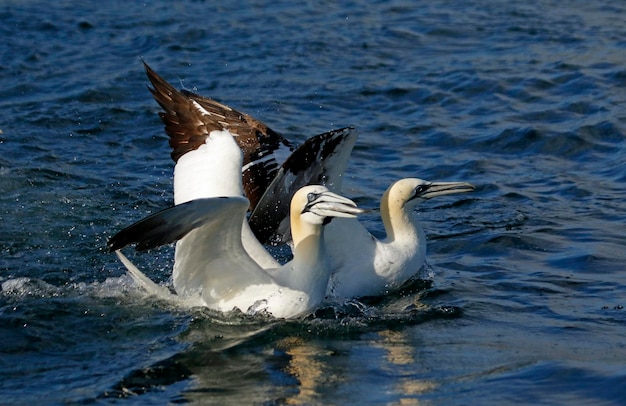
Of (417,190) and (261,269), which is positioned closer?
(261,269)

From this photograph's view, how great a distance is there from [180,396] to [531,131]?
22.9 feet

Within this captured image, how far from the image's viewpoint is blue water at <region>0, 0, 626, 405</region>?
6.30 meters

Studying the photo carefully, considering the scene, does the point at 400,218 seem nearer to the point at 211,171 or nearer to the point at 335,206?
the point at 335,206

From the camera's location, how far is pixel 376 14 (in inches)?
668

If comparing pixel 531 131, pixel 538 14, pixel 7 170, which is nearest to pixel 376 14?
pixel 538 14

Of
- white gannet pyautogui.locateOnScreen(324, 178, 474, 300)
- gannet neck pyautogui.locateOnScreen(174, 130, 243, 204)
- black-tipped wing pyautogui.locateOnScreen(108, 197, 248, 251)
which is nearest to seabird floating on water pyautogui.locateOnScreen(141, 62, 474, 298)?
white gannet pyautogui.locateOnScreen(324, 178, 474, 300)

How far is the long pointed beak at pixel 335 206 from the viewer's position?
7094mm

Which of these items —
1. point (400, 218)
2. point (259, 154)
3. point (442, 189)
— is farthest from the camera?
point (259, 154)

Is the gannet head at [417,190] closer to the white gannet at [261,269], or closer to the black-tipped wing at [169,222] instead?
the white gannet at [261,269]

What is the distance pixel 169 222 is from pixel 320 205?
1.10 metres

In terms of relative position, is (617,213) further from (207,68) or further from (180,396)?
(207,68)

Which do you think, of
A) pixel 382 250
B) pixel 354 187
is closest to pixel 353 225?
pixel 382 250

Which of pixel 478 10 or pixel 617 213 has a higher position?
pixel 478 10

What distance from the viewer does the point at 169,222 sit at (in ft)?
21.2
